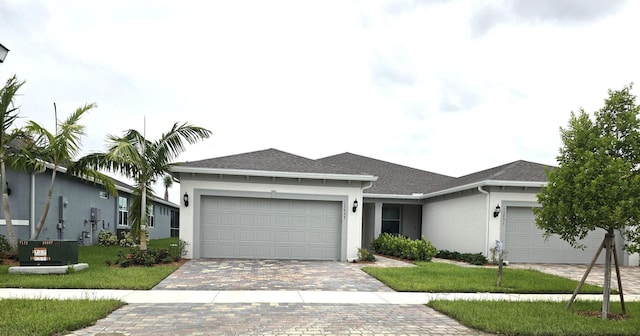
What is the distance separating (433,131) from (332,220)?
1003 cm

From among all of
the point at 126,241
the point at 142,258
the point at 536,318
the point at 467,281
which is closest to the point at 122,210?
the point at 126,241

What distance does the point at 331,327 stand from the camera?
20.4 feet

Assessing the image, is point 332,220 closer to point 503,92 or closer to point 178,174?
point 178,174

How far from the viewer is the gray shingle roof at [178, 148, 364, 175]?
→ 14.7 m

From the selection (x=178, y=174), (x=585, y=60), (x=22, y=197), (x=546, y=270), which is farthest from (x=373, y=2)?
(x=22, y=197)

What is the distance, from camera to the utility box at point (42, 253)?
1055cm

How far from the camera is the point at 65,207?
56.7 ft

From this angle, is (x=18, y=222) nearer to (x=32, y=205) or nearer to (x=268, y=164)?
(x=32, y=205)

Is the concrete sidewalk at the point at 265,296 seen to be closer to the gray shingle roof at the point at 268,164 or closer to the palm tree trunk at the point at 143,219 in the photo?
the palm tree trunk at the point at 143,219

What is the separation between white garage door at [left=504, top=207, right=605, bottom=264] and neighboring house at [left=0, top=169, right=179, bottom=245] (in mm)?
15496

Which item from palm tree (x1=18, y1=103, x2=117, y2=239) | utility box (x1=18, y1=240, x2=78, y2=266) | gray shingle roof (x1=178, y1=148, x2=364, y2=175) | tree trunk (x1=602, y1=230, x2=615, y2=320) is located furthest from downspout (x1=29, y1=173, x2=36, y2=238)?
tree trunk (x1=602, y1=230, x2=615, y2=320)

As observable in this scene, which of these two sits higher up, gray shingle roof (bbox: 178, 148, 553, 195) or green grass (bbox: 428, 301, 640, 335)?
gray shingle roof (bbox: 178, 148, 553, 195)

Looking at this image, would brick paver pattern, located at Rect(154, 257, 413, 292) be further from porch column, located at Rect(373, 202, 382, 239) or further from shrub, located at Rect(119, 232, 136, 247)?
shrub, located at Rect(119, 232, 136, 247)

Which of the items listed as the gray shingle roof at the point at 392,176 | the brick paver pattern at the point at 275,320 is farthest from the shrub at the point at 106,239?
the brick paver pattern at the point at 275,320
